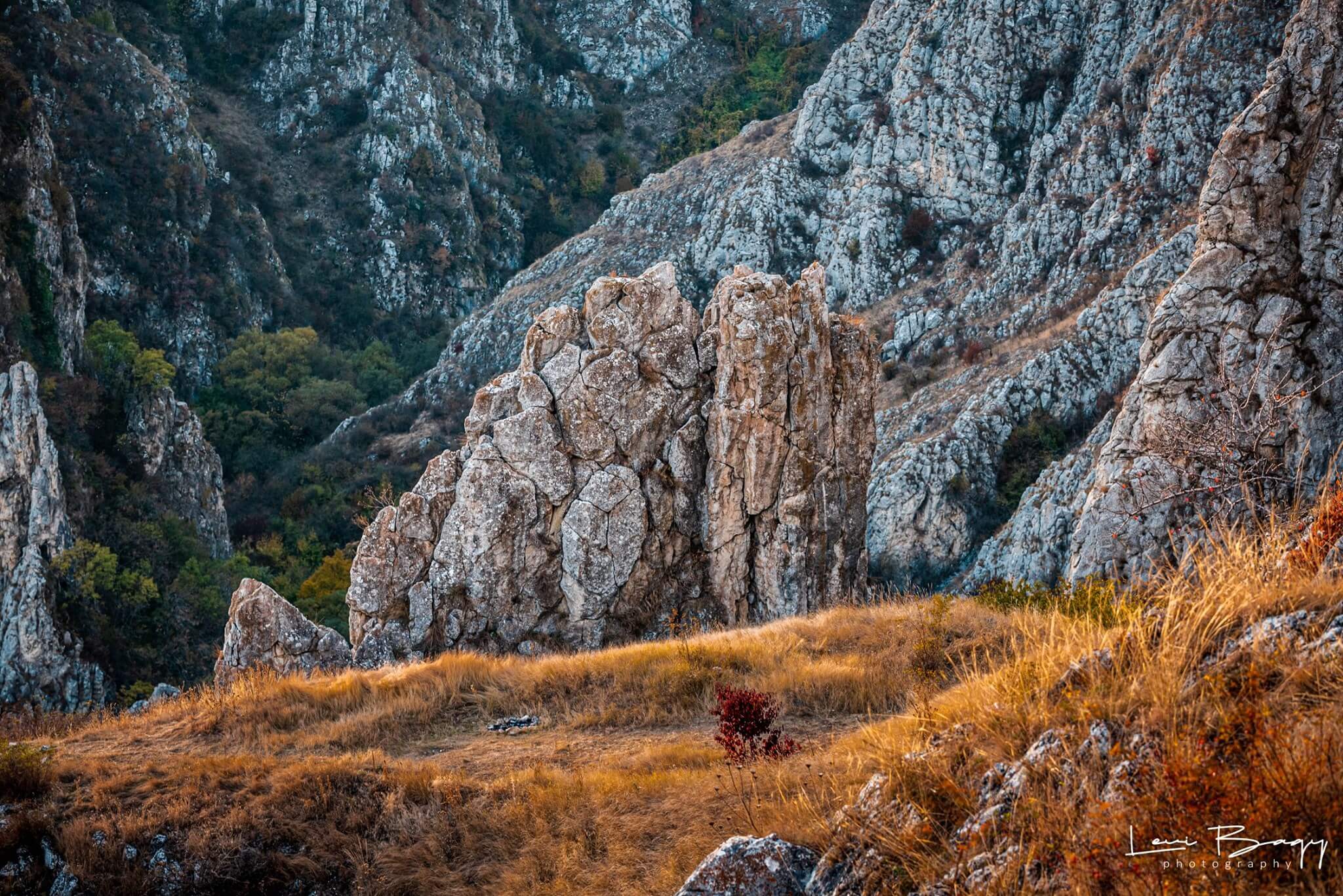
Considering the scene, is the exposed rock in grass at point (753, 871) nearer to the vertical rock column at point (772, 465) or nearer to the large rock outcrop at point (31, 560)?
the vertical rock column at point (772, 465)

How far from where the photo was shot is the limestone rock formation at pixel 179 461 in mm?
41188

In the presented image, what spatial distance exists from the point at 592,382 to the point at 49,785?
11963mm

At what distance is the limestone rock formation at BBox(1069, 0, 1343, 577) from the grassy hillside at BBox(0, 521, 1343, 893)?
4.59 metres

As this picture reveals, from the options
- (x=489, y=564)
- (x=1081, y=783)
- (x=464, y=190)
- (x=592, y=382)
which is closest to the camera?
(x=1081, y=783)

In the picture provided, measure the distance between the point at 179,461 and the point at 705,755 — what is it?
145ft

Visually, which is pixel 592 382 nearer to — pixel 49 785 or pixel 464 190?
pixel 49 785

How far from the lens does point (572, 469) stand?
17.3m

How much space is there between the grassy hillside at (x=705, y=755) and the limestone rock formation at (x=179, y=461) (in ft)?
111

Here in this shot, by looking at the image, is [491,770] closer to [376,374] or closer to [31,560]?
[31,560]

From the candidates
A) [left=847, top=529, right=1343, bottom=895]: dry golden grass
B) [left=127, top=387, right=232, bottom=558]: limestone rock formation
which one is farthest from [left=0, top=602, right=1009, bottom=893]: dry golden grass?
[left=127, top=387, right=232, bottom=558]: limestone rock formation

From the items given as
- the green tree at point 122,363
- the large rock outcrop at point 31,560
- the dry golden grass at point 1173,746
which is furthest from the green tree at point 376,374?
the dry golden grass at point 1173,746

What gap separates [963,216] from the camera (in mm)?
42812

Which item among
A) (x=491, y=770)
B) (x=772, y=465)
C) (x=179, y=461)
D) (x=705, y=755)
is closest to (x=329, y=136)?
(x=179, y=461)

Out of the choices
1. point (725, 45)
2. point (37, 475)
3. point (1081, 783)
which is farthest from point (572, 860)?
point (725, 45)
